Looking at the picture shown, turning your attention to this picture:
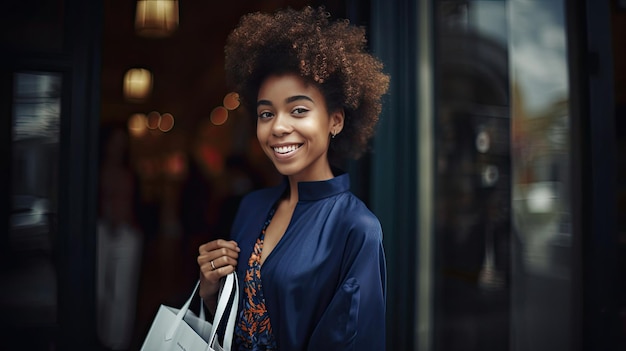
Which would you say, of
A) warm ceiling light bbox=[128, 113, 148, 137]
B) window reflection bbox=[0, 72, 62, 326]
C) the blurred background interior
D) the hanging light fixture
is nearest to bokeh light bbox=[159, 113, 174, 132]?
warm ceiling light bbox=[128, 113, 148, 137]

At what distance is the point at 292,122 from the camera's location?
4.84 ft

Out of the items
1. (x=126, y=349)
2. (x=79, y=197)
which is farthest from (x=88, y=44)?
(x=126, y=349)

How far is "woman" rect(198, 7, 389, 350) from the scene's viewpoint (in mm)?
1375

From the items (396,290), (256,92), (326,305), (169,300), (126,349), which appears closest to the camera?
(326,305)

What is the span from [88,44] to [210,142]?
453 centimetres

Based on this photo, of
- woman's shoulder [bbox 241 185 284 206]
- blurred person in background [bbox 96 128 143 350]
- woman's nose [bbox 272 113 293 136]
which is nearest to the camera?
woman's nose [bbox 272 113 293 136]

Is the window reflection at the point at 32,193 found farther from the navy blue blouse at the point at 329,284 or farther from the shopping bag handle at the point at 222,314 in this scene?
the navy blue blouse at the point at 329,284

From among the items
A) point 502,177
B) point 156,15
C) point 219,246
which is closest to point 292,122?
point 219,246

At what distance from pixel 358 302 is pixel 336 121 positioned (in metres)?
0.58

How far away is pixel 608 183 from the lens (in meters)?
2.54

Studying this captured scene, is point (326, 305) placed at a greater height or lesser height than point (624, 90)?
lesser

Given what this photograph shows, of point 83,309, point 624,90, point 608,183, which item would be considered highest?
point 624,90

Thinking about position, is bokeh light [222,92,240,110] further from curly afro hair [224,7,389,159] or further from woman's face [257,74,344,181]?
woman's face [257,74,344,181]

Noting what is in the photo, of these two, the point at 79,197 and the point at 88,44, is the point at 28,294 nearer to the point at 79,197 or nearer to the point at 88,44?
the point at 79,197
